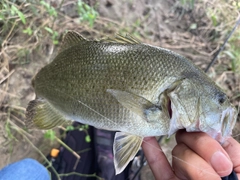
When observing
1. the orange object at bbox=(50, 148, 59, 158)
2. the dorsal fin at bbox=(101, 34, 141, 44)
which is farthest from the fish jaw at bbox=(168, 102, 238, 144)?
the orange object at bbox=(50, 148, 59, 158)

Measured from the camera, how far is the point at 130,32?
7.16ft

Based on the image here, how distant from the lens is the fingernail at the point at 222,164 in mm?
858

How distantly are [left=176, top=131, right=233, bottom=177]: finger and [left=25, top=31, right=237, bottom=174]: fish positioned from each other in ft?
0.11

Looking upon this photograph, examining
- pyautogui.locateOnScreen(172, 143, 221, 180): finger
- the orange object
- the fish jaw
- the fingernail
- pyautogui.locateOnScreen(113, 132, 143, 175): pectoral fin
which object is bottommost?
the orange object

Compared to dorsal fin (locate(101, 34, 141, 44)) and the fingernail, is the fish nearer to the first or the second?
dorsal fin (locate(101, 34, 141, 44))

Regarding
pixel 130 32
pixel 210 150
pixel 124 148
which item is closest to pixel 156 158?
pixel 124 148

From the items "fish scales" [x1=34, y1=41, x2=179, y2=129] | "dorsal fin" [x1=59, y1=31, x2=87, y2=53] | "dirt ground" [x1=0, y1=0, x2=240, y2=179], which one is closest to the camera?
"fish scales" [x1=34, y1=41, x2=179, y2=129]

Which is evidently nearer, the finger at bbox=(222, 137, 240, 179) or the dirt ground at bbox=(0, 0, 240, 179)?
the finger at bbox=(222, 137, 240, 179)

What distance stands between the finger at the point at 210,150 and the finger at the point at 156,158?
0.59ft

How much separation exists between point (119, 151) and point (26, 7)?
4.10ft

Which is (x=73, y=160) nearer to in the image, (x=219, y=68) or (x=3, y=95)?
(x=3, y=95)

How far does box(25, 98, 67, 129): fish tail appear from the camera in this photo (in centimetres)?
118

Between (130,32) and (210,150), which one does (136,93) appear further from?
(130,32)

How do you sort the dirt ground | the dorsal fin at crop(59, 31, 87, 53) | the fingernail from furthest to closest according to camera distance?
the dirt ground, the dorsal fin at crop(59, 31, 87, 53), the fingernail
